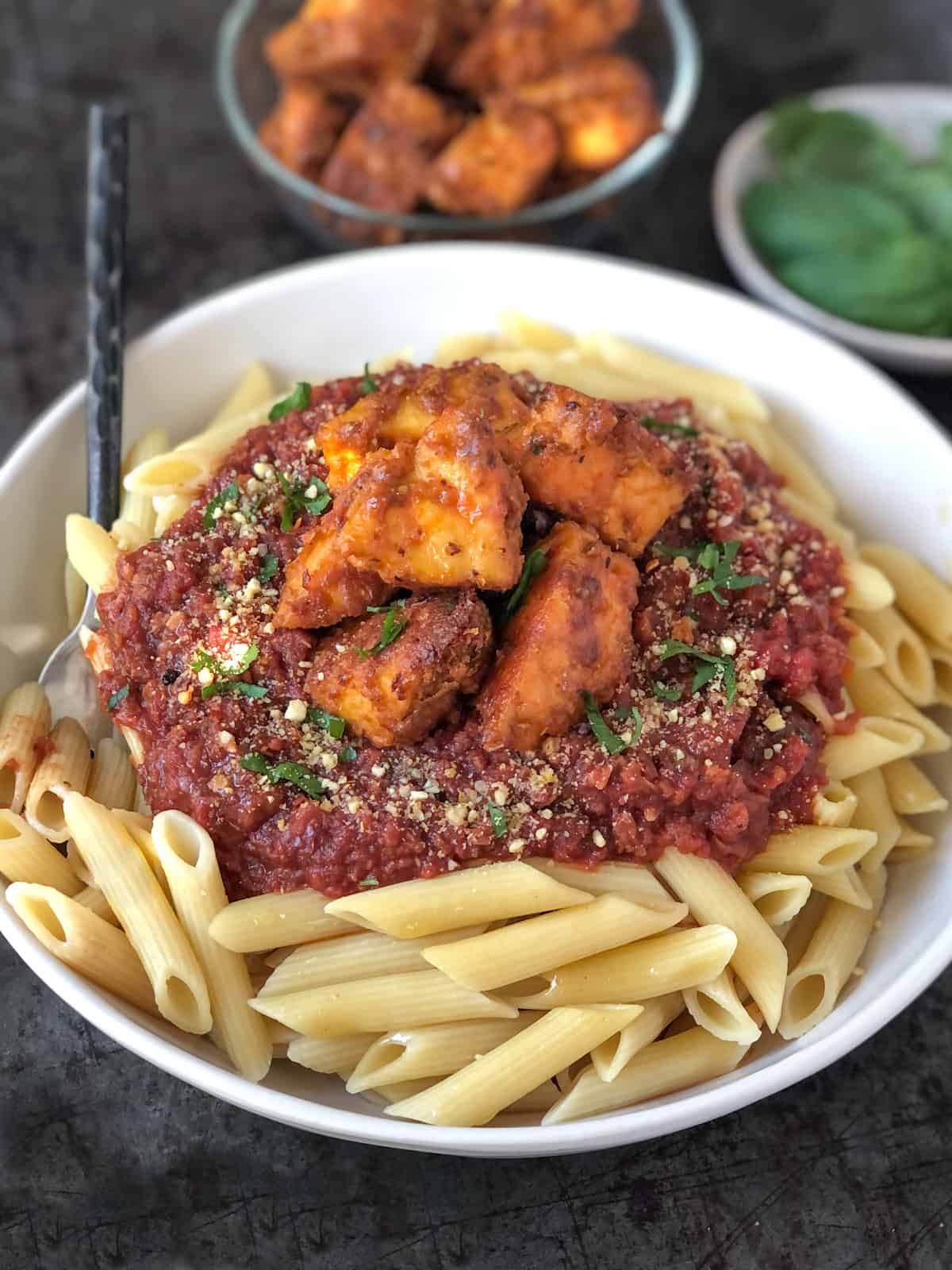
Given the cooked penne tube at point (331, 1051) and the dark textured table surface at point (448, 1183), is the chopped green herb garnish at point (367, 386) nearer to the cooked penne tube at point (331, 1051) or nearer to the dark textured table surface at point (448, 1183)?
the cooked penne tube at point (331, 1051)

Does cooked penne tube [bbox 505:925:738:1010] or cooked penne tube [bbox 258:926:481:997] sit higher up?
cooked penne tube [bbox 258:926:481:997]

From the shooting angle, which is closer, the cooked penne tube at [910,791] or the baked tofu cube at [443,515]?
the baked tofu cube at [443,515]

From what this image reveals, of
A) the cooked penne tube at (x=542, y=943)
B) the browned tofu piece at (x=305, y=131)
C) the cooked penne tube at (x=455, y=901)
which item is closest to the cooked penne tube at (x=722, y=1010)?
the cooked penne tube at (x=542, y=943)

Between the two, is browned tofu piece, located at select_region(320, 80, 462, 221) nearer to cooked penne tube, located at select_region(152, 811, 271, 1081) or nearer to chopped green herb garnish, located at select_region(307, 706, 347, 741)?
chopped green herb garnish, located at select_region(307, 706, 347, 741)

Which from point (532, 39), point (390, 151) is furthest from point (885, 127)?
point (390, 151)

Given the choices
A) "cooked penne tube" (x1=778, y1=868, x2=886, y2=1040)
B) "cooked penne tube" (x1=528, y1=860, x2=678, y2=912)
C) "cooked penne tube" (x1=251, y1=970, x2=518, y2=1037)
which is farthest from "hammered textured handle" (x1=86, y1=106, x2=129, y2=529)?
"cooked penne tube" (x1=778, y1=868, x2=886, y2=1040)

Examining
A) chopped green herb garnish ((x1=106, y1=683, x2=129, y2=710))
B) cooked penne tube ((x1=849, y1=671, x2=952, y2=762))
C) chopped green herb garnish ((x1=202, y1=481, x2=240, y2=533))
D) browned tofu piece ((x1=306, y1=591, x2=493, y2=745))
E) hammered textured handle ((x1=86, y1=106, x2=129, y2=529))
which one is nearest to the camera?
browned tofu piece ((x1=306, y1=591, x2=493, y2=745))
